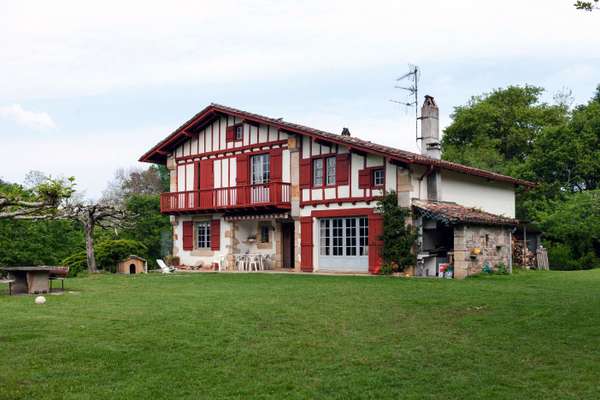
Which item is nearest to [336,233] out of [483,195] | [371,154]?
[371,154]

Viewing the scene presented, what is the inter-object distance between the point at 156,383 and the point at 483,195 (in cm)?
1838

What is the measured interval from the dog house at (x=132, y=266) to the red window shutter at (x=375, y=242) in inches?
327

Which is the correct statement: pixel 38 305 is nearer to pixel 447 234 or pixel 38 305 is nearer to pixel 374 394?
pixel 374 394

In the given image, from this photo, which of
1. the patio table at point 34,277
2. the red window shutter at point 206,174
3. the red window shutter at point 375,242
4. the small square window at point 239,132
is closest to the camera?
the patio table at point 34,277

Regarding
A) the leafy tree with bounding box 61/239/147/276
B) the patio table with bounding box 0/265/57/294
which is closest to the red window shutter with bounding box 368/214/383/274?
the leafy tree with bounding box 61/239/147/276

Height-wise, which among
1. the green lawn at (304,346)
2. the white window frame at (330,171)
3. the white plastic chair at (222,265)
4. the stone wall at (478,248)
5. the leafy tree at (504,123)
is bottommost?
the green lawn at (304,346)

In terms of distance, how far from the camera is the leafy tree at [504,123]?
1519 inches

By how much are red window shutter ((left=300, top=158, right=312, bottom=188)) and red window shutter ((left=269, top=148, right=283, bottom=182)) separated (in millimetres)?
957

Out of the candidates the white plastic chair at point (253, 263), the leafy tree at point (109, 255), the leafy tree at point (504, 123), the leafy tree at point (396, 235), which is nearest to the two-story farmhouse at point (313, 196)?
the leafy tree at point (396, 235)

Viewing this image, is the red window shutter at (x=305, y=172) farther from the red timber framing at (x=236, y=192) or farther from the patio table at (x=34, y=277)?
the patio table at (x=34, y=277)

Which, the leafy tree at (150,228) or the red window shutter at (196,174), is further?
the leafy tree at (150,228)

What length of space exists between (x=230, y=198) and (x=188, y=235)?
332 cm

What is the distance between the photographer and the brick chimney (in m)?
22.9

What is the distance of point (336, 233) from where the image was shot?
20.5m
